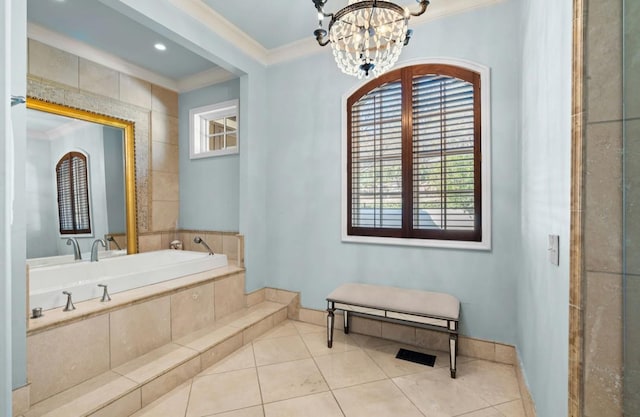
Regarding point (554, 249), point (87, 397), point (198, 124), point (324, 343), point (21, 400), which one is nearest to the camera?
point (554, 249)

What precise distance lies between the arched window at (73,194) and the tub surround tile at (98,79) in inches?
27.2

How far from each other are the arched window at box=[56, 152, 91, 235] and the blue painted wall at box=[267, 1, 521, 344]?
1.80m

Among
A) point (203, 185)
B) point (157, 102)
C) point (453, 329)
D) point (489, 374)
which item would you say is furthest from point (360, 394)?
point (157, 102)

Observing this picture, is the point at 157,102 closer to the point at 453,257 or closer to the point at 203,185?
the point at 203,185

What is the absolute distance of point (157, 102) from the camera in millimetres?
3551

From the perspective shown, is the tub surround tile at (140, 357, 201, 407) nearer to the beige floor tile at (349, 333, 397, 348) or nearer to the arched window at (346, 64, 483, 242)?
the beige floor tile at (349, 333, 397, 348)

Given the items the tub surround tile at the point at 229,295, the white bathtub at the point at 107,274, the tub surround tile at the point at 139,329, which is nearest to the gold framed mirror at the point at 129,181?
the white bathtub at the point at 107,274

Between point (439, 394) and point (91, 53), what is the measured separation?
4.18 metres

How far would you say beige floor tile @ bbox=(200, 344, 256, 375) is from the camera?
2123mm

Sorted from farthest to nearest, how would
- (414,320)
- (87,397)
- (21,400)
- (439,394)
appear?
(414,320)
(439,394)
(87,397)
(21,400)

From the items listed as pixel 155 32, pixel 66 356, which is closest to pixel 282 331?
pixel 66 356

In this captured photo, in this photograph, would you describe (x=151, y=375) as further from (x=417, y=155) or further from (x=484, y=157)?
(x=484, y=157)

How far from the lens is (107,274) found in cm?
292

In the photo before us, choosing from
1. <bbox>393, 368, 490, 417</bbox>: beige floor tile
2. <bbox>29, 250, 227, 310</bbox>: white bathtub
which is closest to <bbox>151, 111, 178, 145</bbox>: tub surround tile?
<bbox>29, 250, 227, 310</bbox>: white bathtub
